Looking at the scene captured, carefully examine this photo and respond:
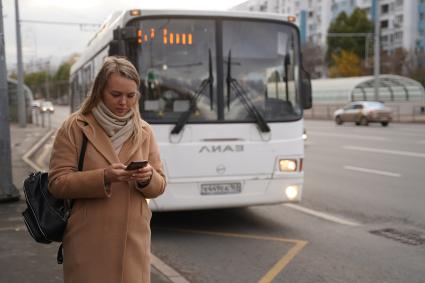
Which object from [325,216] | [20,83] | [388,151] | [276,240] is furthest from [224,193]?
[20,83]

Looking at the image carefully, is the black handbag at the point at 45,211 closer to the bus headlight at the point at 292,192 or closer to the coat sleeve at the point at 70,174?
the coat sleeve at the point at 70,174

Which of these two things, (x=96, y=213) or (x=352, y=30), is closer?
(x=96, y=213)

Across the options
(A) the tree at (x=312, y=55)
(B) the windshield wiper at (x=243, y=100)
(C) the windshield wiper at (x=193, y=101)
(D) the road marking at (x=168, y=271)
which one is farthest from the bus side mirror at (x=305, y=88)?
(A) the tree at (x=312, y=55)

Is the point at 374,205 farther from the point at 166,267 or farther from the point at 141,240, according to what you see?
the point at 141,240

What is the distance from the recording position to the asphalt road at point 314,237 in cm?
582

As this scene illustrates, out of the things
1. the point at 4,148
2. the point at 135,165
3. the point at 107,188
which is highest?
the point at 135,165

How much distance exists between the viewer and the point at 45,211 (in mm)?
2980

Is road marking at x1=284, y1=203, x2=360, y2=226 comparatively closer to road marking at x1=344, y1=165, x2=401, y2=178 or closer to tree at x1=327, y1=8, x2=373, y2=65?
road marking at x1=344, y1=165, x2=401, y2=178

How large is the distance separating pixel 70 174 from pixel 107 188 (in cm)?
20

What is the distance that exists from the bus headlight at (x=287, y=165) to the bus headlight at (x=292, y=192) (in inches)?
8.9

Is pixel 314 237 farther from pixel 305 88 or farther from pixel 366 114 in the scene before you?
pixel 366 114

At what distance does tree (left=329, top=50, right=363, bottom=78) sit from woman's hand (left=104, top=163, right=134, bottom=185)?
73.1 meters

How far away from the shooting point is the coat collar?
290cm

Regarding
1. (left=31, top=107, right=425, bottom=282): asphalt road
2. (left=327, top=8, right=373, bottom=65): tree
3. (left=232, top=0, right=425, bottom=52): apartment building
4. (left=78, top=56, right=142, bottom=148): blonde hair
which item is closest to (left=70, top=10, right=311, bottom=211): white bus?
(left=31, top=107, right=425, bottom=282): asphalt road
